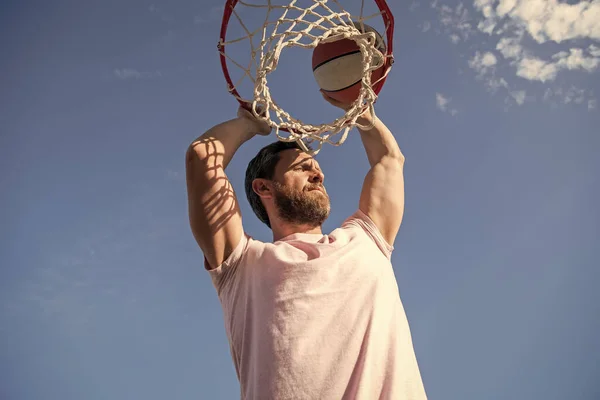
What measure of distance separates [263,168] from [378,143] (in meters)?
0.84

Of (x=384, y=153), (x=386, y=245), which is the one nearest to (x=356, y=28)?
(x=384, y=153)

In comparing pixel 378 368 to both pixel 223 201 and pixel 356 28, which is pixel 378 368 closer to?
pixel 223 201

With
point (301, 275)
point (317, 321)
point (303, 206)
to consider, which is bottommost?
point (317, 321)

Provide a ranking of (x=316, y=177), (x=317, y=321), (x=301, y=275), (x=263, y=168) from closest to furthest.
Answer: (x=317, y=321) → (x=301, y=275) → (x=316, y=177) → (x=263, y=168)

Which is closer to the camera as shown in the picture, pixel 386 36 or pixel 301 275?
pixel 301 275

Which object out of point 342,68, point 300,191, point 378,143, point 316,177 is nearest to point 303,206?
point 300,191

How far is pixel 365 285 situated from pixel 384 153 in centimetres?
120

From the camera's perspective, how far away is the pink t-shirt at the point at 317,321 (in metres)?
2.19

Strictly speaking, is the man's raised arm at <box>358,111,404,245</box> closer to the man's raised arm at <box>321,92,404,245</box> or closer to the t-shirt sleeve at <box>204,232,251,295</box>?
the man's raised arm at <box>321,92,404,245</box>

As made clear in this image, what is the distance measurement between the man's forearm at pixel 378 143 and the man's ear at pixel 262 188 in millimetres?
759

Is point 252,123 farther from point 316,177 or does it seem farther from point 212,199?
point 212,199

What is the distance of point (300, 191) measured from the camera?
305 cm

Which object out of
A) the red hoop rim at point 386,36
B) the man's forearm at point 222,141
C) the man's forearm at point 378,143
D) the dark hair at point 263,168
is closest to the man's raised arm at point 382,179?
the man's forearm at point 378,143

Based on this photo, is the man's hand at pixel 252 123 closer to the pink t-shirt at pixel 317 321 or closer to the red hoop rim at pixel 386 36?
the red hoop rim at pixel 386 36
